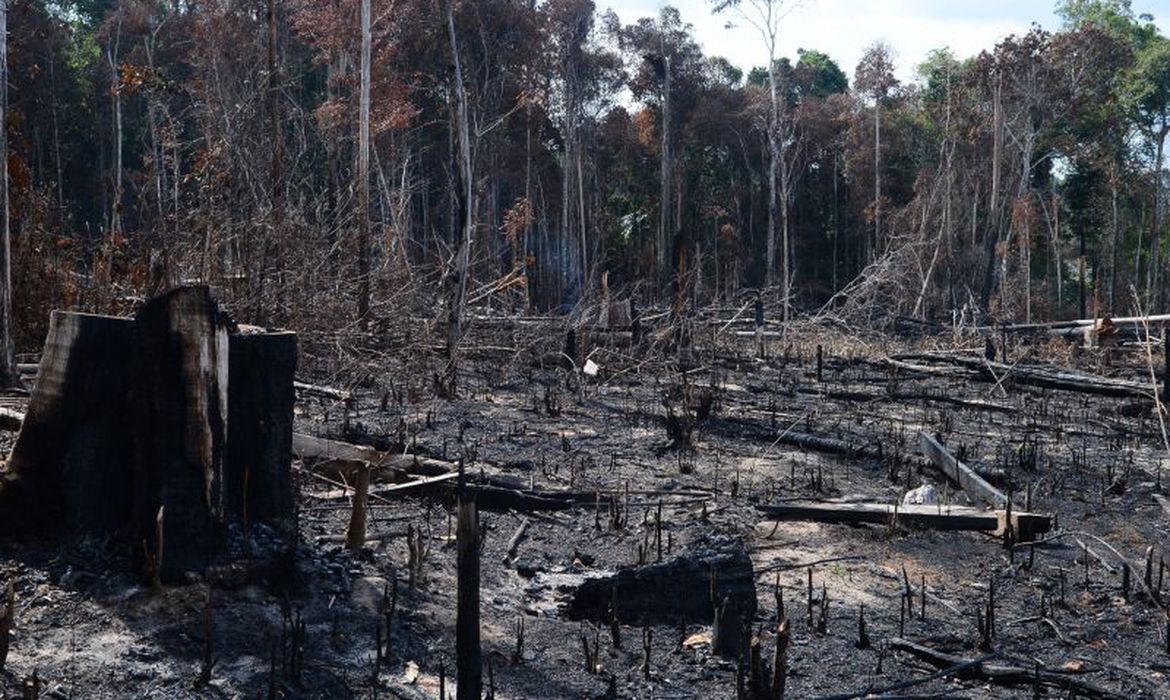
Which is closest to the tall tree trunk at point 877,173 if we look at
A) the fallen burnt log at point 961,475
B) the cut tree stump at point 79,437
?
the fallen burnt log at point 961,475

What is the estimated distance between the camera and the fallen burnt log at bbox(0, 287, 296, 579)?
4742mm

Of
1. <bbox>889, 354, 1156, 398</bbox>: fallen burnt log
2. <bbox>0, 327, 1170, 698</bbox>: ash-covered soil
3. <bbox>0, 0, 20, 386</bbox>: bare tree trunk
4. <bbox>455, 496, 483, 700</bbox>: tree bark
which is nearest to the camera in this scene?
<bbox>455, 496, 483, 700</bbox>: tree bark

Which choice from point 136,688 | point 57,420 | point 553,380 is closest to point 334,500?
point 57,420

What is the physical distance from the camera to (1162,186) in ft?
148

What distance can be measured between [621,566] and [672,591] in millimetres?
801

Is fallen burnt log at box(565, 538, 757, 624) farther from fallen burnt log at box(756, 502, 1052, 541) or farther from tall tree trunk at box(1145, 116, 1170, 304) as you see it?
tall tree trunk at box(1145, 116, 1170, 304)

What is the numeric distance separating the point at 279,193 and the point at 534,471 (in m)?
6.64

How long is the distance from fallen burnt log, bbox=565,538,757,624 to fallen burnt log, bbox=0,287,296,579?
4.70ft

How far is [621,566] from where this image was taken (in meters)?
6.15

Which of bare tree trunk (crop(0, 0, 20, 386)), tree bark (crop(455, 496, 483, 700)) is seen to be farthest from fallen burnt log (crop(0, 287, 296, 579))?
bare tree trunk (crop(0, 0, 20, 386))

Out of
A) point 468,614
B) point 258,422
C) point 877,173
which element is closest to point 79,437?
point 258,422

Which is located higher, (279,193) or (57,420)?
(279,193)

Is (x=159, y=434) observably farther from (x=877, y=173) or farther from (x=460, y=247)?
(x=877, y=173)

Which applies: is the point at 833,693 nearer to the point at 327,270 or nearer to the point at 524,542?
the point at 524,542
